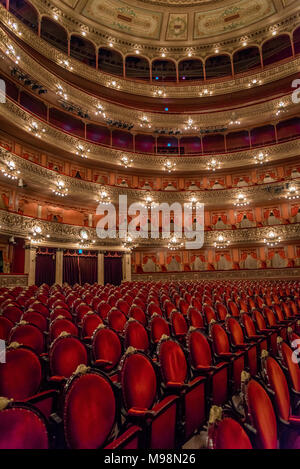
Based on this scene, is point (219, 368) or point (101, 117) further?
point (101, 117)

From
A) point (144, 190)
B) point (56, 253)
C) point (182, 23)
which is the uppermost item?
point (182, 23)

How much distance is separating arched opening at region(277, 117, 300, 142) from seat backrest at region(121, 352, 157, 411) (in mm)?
16797

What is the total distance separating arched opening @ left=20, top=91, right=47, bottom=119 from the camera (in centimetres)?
1241

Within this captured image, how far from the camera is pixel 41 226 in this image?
10.3 m

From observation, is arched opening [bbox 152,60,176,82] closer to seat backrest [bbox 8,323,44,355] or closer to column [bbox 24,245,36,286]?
column [bbox 24,245,36,286]

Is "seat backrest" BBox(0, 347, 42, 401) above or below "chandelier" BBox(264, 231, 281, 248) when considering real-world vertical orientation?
below

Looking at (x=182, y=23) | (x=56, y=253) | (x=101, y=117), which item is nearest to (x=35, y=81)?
(x=101, y=117)

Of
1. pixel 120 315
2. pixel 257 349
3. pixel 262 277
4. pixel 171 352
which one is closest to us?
pixel 171 352

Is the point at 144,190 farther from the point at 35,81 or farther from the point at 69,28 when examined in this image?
the point at 69,28

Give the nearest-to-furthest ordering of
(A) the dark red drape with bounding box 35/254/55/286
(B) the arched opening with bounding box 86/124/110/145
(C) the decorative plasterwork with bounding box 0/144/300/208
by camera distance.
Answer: (A) the dark red drape with bounding box 35/254/55/286, (C) the decorative plasterwork with bounding box 0/144/300/208, (B) the arched opening with bounding box 86/124/110/145

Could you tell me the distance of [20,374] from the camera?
1.71 metres

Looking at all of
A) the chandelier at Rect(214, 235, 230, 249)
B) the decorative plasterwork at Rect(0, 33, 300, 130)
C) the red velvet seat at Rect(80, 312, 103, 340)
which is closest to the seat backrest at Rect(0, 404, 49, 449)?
the red velvet seat at Rect(80, 312, 103, 340)

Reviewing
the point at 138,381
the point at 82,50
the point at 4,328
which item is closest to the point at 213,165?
the point at 82,50

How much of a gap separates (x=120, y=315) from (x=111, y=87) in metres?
14.9
